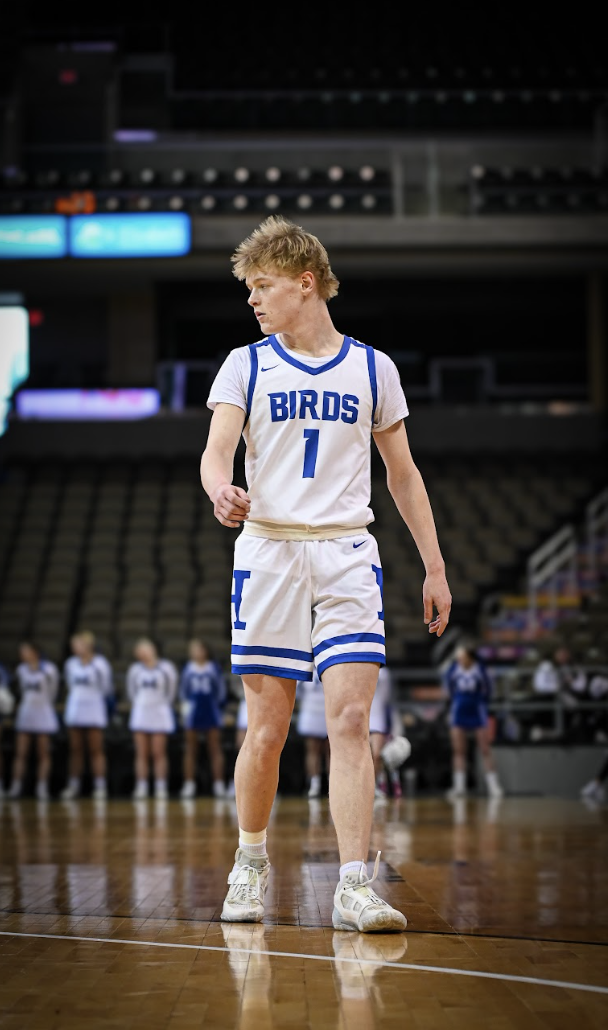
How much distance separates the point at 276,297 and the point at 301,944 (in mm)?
1884

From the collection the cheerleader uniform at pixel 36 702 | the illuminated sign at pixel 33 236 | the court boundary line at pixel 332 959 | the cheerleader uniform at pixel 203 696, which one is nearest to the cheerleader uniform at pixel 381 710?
the cheerleader uniform at pixel 203 696

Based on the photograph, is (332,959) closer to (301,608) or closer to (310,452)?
(301,608)

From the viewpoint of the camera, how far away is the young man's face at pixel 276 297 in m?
3.93

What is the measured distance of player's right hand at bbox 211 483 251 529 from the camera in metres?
3.37

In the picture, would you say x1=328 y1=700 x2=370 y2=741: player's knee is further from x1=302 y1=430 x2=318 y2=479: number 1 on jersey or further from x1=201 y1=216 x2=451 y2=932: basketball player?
x1=302 y1=430 x2=318 y2=479: number 1 on jersey

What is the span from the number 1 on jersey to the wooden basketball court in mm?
1313

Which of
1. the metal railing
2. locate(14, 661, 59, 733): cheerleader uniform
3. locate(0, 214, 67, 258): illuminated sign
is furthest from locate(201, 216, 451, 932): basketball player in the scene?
locate(0, 214, 67, 258): illuminated sign

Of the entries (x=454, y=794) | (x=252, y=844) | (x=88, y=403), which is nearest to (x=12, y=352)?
(x=88, y=403)

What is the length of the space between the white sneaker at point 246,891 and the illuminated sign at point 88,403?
17045 millimetres

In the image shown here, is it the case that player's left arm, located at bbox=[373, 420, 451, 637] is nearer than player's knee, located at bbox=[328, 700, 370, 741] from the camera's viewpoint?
No

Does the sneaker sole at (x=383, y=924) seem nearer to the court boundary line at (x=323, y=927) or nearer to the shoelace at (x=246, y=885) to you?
the court boundary line at (x=323, y=927)

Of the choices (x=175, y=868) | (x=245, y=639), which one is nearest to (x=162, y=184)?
(x=175, y=868)

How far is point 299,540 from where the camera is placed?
3830 millimetres

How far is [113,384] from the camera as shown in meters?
21.1
